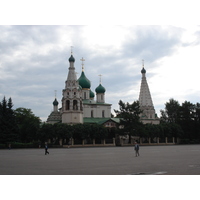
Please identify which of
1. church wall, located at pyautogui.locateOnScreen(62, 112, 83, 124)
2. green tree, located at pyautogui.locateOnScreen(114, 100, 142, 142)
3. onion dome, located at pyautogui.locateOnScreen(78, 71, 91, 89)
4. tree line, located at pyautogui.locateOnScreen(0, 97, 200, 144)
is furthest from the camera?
onion dome, located at pyautogui.locateOnScreen(78, 71, 91, 89)

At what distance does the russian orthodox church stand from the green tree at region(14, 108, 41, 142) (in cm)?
626

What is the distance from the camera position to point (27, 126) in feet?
203

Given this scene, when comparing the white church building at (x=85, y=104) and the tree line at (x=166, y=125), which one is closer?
the tree line at (x=166, y=125)

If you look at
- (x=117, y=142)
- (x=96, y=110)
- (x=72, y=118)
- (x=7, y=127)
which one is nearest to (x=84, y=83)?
(x=96, y=110)

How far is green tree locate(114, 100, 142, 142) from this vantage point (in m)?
55.1

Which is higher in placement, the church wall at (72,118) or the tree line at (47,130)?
the church wall at (72,118)

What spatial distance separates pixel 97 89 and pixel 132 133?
2106 cm

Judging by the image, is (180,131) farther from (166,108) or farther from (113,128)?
(166,108)

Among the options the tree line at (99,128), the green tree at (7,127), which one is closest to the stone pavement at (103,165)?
the green tree at (7,127)

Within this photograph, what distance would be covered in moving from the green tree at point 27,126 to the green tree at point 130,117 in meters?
18.0

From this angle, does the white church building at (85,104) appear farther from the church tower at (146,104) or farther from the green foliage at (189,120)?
the green foliage at (189,120)

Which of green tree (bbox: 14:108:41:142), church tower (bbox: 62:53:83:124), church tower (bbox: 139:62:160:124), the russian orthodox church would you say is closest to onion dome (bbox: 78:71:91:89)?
the russian orthodox church

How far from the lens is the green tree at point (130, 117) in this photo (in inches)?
2169

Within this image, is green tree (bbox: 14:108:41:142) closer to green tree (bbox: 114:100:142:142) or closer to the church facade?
the church facade
